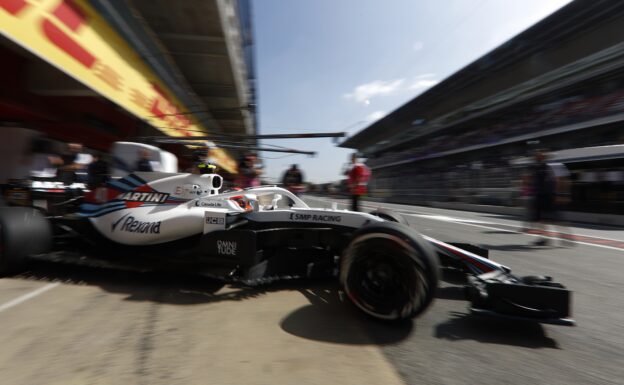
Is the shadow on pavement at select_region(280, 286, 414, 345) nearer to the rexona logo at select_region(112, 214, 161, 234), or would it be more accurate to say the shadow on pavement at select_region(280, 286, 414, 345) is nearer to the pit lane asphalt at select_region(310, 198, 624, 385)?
the pit lane asphalt at select_region(310, 198, 624, 385)

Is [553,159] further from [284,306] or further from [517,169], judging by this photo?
[284,306]

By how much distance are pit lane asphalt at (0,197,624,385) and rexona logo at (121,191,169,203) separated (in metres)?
0.89

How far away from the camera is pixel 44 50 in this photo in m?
4.40

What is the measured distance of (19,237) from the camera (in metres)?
3.07

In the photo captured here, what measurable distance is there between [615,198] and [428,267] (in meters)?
11.9

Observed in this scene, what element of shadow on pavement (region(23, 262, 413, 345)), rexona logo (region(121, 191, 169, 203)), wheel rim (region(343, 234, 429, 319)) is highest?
rexona logo (region(121, 191, 169, 203))

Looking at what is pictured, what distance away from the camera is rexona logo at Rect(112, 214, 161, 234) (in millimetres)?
3156

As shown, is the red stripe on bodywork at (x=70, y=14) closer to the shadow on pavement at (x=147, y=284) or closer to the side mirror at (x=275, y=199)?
the shadow on pavement at (x=147, y=284)

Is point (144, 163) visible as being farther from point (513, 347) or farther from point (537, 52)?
point (537, 52)

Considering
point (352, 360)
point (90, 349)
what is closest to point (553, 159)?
point (352, 360)

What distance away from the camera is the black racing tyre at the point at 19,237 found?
3023mm

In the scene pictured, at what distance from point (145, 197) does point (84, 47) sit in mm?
3737

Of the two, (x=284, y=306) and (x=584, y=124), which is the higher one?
(x=584, y=124)

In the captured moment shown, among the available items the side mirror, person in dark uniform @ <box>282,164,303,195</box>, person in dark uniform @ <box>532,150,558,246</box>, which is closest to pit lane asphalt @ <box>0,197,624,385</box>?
the side mirror
